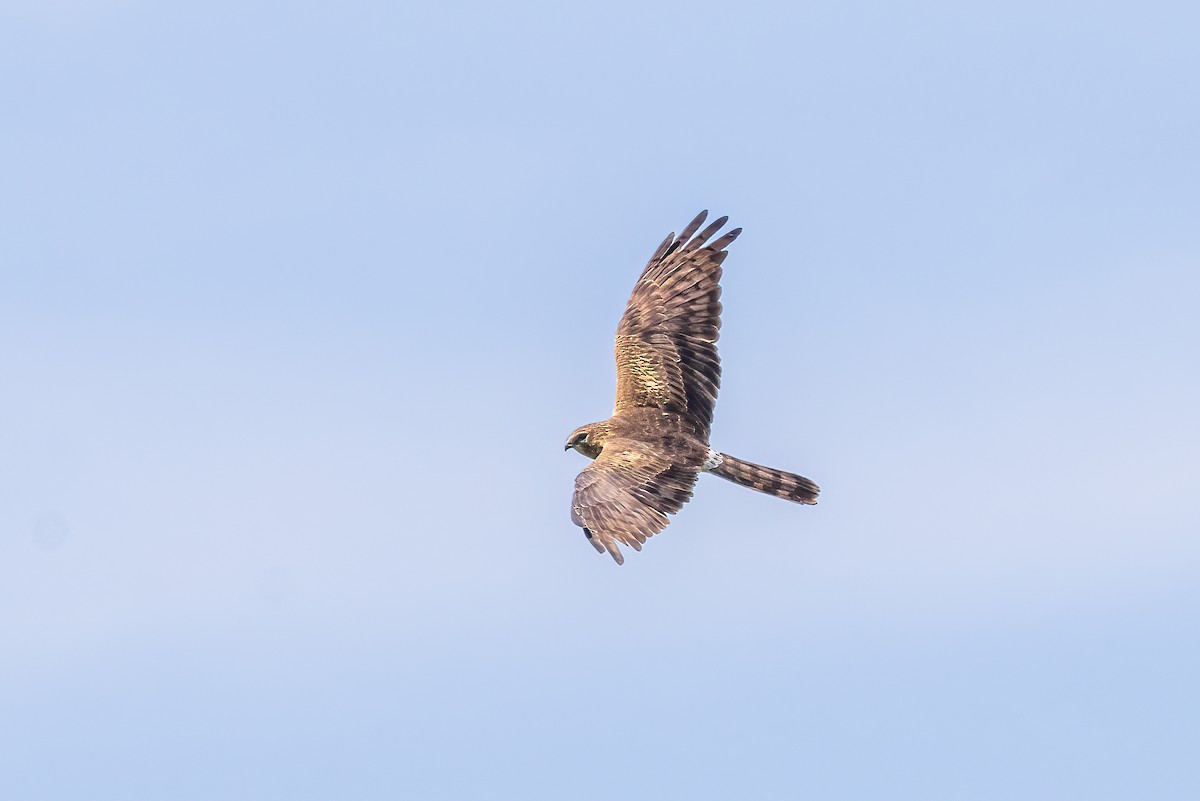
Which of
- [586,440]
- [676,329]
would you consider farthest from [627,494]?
[676,329]

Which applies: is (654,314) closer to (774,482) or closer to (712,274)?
(712,274)

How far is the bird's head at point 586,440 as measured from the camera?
104 feet

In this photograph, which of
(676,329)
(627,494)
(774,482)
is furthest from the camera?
(676,329)

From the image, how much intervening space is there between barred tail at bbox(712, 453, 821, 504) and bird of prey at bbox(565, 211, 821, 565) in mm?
16

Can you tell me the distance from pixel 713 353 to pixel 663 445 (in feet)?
7.82

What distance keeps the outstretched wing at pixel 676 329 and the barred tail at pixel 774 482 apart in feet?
3.47

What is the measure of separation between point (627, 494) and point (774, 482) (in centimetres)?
390

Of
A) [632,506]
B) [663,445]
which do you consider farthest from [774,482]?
[632,506]

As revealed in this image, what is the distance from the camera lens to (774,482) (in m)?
31.7

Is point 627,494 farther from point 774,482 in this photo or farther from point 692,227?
point 692,227

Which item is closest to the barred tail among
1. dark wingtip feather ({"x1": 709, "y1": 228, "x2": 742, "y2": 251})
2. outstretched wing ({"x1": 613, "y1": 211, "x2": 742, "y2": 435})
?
outstretched wing ({"x1": 613, "y1": 211, "x2": 742, "y2": 435})

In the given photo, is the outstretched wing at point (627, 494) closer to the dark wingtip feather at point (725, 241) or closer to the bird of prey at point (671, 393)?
the bird of prey at point (671, 393)

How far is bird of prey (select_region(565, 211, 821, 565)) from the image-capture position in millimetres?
Answer: 29656

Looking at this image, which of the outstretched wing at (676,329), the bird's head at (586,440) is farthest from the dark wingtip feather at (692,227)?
the bird's head at (586,440)
